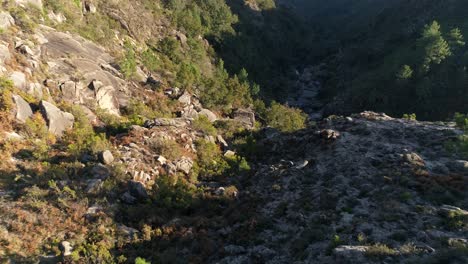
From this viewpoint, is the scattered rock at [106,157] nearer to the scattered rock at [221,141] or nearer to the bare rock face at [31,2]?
the scattered rock at [221,141]

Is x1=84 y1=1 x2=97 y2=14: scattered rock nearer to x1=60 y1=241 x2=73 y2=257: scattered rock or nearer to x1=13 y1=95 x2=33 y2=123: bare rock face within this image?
x1=13 y1=95 x2=33 y2=123: bare rock face

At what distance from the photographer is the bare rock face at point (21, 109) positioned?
21922 mm

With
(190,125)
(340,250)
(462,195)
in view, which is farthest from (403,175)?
(190,125)

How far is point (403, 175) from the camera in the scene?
21516 millimetres

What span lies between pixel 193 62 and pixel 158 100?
18468 millimetres

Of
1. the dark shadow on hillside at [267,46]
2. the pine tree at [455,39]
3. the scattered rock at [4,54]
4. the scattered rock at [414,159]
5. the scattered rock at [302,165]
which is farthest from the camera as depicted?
the dark shadow on hillside at [267,46]

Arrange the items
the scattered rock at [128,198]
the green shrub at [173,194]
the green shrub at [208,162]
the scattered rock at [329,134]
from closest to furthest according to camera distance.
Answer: the scattered rock at [128,198], the green shrub at [173,194], the green shrub at [208,162], the scattered rock at [329,134]

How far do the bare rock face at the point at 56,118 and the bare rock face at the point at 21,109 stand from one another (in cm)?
89

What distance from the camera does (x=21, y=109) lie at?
22.2m

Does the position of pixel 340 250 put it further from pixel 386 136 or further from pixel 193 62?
pixel 193 62

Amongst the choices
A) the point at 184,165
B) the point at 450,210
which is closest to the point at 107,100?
the point at 184,165

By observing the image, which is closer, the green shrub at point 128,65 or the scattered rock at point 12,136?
the scattered rock at point 12,136

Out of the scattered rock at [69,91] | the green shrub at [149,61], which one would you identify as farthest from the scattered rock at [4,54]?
the green shrub at [149,61]

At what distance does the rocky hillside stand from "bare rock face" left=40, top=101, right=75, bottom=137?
0.12 meters
